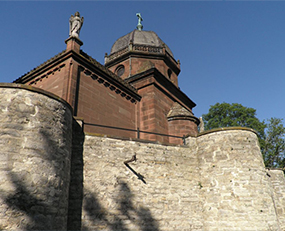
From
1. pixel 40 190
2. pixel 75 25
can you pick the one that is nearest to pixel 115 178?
pixel 40 190

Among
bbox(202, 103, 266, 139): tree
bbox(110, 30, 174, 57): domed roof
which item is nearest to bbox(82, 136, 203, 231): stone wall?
bbox(110, 30, 174, 57): domed roof

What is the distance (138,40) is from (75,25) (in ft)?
28.4

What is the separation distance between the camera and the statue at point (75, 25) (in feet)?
37.9

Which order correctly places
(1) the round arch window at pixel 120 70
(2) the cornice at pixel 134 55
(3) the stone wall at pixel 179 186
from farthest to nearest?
(1) the round arch window at pixel 120 70 < (2) the cornice at pixel 134 55 < (3) the stone wall at pixel 179 186

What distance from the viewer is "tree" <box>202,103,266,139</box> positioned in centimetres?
2394

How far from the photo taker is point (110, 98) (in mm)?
12891

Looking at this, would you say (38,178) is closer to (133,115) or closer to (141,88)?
(133,115)

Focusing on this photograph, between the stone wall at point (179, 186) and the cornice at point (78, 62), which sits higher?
the cornice at point (78, 62)

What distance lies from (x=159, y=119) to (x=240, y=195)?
265 inches

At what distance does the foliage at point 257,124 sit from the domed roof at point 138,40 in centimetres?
1065

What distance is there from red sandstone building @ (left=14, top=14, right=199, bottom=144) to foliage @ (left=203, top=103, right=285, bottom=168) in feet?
25.6

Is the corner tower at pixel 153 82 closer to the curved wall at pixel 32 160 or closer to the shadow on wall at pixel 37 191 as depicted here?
the curved wall at pixel 32 160

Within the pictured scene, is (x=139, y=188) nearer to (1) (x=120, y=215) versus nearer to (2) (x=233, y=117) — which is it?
(1) (x=120, y=215)

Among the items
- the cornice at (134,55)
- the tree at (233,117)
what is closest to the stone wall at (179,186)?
the cornice at (134,55)
